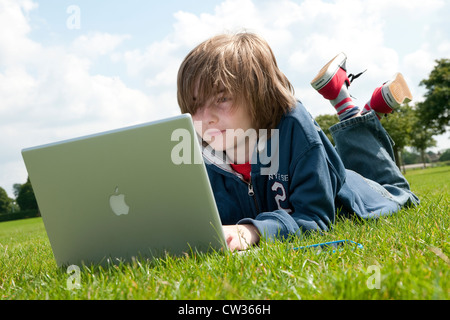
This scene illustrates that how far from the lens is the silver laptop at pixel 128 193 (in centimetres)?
187

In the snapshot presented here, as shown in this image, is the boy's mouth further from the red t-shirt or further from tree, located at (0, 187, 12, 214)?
tree, located at (0, 187, 12, 214)

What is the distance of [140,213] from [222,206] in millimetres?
1299

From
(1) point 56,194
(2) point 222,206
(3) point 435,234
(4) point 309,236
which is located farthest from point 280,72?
(1) point 56,194

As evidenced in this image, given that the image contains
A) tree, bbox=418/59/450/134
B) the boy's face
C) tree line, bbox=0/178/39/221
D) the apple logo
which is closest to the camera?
the apple logo

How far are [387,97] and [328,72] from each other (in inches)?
25.1

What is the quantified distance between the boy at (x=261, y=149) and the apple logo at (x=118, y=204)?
588 millimetres

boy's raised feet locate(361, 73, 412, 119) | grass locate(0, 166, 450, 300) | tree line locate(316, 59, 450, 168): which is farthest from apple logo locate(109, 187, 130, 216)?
tree line locate(316, 59, 450, 168)

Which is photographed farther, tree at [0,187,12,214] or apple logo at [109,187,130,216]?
tree at [0,187,12,214]

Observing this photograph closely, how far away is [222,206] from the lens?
10.8 ft

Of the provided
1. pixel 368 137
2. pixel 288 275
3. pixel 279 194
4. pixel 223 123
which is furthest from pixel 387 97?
pixel 288 275

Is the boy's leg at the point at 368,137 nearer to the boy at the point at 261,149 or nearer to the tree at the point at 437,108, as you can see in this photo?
the boy at the point at 261,149

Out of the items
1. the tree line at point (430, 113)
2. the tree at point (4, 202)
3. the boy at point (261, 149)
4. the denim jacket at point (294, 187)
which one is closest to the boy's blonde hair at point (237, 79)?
the boy at point (261, 149)

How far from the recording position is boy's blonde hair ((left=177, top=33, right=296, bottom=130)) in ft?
9.56

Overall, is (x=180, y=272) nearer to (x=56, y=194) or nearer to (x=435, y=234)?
(x=56, y=194)
